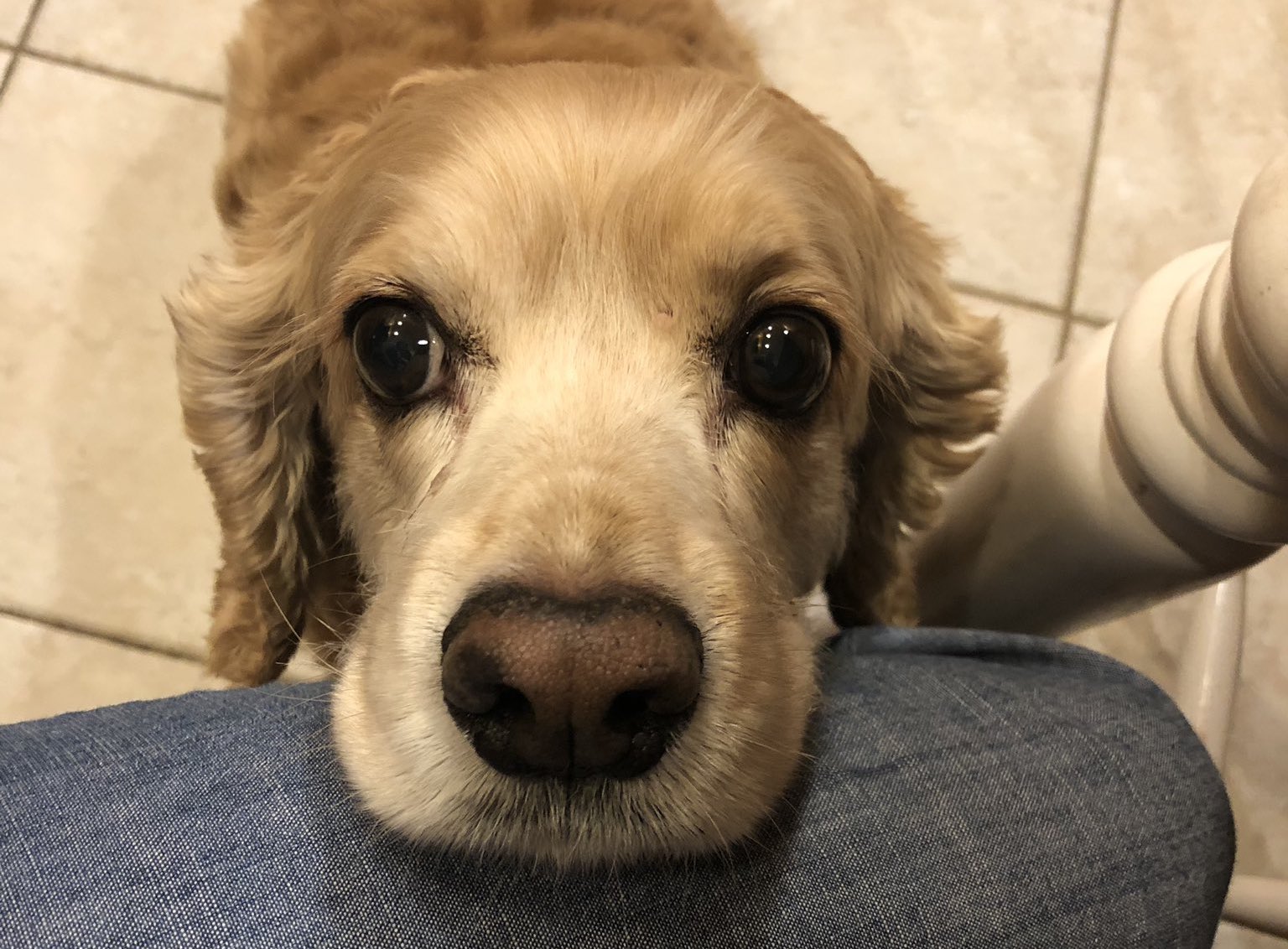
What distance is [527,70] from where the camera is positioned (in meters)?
1.31

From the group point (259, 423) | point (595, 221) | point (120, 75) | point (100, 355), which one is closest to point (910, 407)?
point (595, 221)

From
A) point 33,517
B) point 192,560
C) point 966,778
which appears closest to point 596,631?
point 966,778

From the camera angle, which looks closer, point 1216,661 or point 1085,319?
point 1216,661

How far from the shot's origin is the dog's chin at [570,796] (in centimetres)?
89

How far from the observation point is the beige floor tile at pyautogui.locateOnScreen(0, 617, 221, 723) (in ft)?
6.82

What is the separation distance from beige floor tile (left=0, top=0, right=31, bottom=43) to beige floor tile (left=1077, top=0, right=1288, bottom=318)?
8.88 feet

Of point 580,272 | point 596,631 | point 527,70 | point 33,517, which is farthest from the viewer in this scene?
point 33,517

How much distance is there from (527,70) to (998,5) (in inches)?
74.8

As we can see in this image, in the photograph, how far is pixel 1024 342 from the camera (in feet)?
7.84

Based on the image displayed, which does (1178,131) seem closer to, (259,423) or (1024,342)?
(1024,342)

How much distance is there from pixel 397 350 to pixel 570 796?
591 mm

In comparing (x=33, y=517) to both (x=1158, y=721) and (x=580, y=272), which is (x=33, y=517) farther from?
(x=1158, y=721)

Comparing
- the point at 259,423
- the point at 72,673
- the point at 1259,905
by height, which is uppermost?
the point at 259,423

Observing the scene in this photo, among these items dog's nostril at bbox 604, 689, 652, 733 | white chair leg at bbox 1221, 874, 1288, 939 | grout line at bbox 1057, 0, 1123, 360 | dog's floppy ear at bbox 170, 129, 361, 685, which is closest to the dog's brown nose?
dog's nostril at bbox 604, 689, 652, 733
